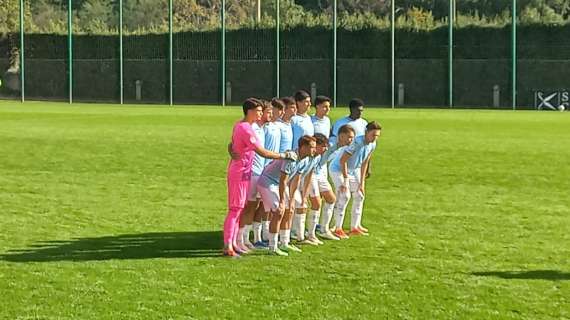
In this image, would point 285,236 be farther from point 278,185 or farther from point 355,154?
point 355,154

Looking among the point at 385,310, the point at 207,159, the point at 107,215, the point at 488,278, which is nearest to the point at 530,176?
the point at 207,159

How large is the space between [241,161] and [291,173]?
658 millimetres

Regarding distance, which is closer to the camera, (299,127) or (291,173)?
(291,173)

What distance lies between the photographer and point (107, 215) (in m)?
15.5

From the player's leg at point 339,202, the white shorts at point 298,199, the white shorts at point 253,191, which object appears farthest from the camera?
the player's leg at point 339,202

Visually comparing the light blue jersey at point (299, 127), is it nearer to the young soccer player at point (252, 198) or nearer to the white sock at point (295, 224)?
the young soccer player at point (252, 198)

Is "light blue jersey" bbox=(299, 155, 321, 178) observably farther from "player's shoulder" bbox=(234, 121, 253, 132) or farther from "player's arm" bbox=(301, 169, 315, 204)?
"player's shoulder" bbox=(234, 121, 253, 132)

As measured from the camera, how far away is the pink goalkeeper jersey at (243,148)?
11453mm

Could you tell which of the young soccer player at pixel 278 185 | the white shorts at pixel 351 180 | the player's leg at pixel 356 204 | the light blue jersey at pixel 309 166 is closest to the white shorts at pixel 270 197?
the young soccer player at pixel 278 185

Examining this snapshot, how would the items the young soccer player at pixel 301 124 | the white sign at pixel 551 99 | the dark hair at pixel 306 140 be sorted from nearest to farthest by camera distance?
the dark hair at pixel 306 140 → the young soccer player at pixel 301 124 → the white sign at pixel 551 99

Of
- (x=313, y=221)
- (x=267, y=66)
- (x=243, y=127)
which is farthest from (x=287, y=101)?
(x=267, y=66)

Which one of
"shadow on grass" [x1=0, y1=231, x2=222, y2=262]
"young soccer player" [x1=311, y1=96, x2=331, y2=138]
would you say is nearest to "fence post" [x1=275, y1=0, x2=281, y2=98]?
"young soccer player" [x1=311, y1=96, x2=331, y2=138]

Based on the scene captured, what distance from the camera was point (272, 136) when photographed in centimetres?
1251

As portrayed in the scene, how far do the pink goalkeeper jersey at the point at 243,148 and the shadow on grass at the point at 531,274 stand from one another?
260 cm
